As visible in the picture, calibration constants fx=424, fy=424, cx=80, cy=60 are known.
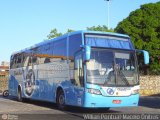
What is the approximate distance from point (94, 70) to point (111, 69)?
2.36 feet

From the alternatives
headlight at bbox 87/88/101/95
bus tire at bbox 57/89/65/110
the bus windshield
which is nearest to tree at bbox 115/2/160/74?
bus tire at bbox 57/89/65/110

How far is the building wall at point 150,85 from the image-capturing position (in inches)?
1642

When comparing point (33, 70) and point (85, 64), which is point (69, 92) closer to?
point (85, 64)

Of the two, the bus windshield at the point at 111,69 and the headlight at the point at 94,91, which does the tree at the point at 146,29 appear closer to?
the bus windshield at the point at 111,69

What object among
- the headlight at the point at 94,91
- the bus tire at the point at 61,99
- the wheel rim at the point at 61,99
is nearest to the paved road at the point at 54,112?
the bus tire at the point at 61,99

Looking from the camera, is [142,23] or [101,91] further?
[142,23]

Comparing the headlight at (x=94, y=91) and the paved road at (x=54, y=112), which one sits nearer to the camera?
the paved road at (x=54, y=112)

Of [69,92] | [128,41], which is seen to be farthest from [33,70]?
[128,41]

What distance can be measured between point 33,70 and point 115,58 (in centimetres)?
787

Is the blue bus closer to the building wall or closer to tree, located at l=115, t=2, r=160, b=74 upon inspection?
the building wall

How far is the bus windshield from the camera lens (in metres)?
16.9

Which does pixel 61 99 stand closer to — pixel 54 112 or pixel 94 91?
pixel 54 112

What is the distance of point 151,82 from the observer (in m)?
42.1

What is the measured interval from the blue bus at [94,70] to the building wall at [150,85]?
22.5 meters
